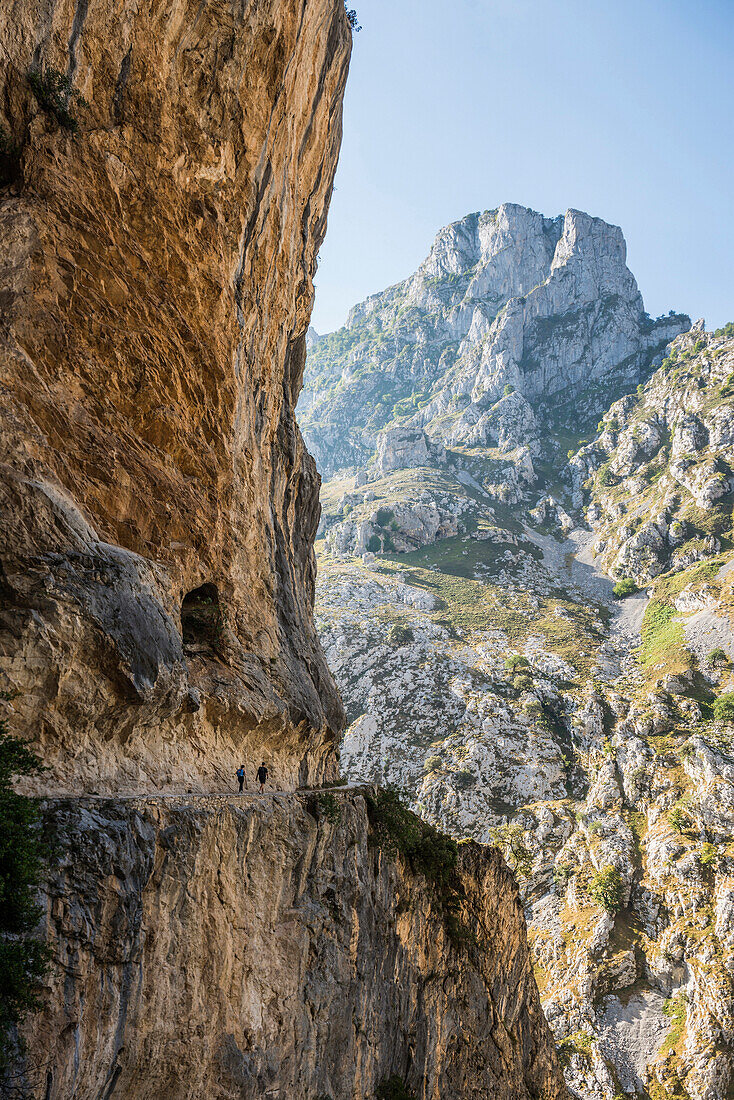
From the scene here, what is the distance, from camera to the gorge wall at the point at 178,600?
10.4 m

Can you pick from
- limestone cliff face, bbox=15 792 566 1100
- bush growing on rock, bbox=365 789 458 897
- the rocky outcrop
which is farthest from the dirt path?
limestone cliff face, bbox=15 792 566 1100

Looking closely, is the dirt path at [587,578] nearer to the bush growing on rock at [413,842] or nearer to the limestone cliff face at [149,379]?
the bush growing on rock at [413,842]

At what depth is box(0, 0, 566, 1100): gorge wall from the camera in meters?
10.4

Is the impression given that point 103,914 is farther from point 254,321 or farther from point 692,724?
point 692,724

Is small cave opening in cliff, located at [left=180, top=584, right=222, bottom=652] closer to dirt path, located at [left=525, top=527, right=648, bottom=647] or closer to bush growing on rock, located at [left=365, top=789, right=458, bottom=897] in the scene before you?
bush growing on rock, located at [left=365, top=789, right=458, bottom=897]

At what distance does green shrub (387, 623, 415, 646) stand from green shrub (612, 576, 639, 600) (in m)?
45.5

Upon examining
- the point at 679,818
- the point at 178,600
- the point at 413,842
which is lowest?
the point at 679,818

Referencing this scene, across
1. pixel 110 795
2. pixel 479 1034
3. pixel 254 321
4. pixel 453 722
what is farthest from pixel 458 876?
pixel 453 722

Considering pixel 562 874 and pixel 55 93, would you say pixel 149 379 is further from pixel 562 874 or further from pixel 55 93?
pixel 562 874

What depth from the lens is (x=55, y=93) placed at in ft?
47.6

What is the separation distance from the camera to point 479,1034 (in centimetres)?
2495

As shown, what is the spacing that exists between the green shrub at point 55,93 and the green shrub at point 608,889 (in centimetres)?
6777

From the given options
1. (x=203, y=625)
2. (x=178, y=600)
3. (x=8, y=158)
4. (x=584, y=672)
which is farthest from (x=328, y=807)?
(x=584, y=672)

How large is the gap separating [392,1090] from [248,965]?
9.76 metres
